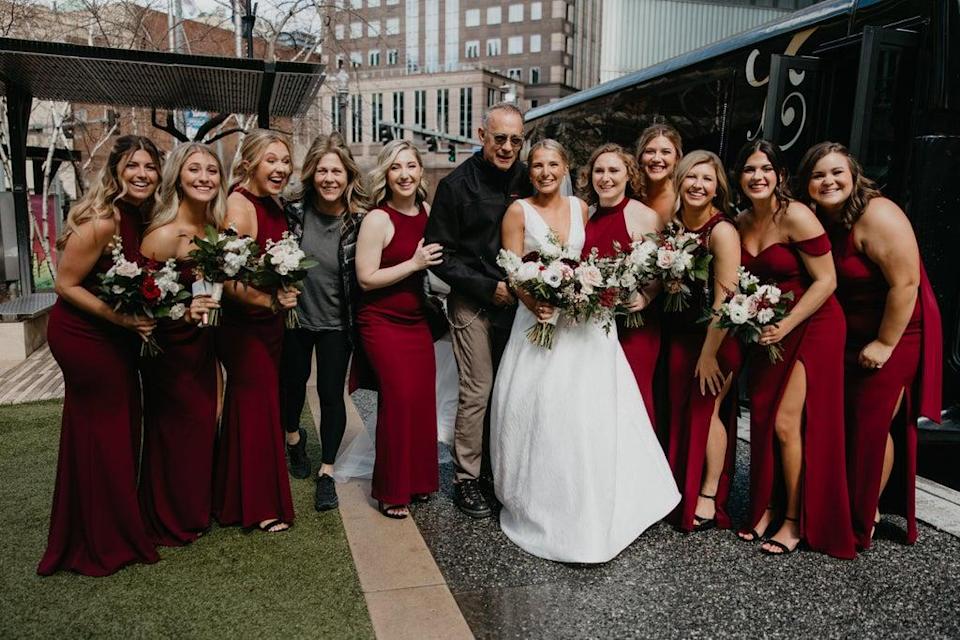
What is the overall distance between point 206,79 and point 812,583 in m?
A: 6.53

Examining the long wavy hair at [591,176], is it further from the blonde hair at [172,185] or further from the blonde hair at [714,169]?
the blonde hair at [172,185]

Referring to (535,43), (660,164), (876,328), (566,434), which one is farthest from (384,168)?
(535,43)

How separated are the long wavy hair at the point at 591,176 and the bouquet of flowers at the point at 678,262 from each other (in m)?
0.43

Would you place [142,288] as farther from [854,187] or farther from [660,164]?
[854,187]

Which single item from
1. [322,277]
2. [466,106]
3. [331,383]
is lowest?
[331,383]

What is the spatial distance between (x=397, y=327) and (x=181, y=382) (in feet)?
3.98

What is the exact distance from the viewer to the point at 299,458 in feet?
17.2

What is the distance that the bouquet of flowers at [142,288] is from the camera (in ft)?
10.9

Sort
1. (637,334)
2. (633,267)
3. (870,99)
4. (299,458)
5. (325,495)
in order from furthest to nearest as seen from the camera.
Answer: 1. (299,458)
2. (325,495)
3. (870,99)
4. (637,334)
5. (633,267)

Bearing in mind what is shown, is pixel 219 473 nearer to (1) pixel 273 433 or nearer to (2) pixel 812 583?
(1) pixel 273 433

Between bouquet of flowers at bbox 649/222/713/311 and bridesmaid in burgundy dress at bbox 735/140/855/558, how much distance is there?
0.27 metres

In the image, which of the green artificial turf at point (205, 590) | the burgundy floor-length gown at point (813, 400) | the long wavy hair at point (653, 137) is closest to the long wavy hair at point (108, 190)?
the green artificial turf at point (205, 590)

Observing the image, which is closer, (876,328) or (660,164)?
(876,328)

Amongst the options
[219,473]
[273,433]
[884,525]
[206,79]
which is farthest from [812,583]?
[206,79]
